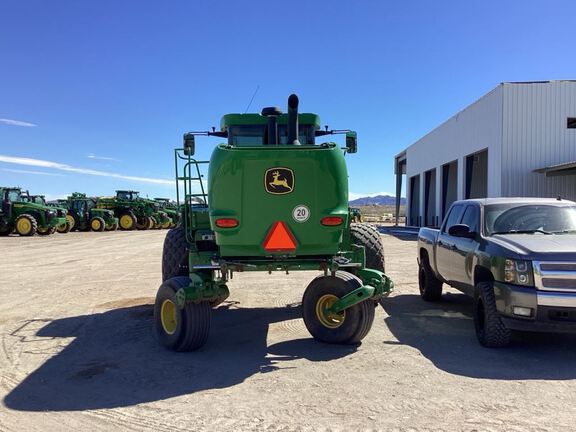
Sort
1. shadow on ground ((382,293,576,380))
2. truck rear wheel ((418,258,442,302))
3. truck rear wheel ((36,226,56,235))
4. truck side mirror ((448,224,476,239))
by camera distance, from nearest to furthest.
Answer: shadow on ground ((382,293,576,380))
truck side mirror ((448,224,476,239))
truck rear wheel ((418,258,442,302))
truck rear wheel ((36,226,56,235))

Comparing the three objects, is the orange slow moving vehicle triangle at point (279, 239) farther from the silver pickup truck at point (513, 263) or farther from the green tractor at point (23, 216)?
the green tractor at point (23, 216)

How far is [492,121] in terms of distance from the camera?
2450 cm

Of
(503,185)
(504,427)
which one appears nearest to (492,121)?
(503,185)

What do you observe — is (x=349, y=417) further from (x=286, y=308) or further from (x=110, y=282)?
(x=110, y=282)

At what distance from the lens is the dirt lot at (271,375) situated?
377 cm

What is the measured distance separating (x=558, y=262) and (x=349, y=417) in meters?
2.94

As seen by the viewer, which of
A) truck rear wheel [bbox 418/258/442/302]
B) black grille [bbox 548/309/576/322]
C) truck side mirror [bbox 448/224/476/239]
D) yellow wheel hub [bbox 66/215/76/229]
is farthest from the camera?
yellow wheel hub [bbox 66/215/76/229]

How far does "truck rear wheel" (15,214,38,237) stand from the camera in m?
26.4

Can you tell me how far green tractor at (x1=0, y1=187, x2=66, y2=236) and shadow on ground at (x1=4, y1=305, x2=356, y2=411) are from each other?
22286 millimetres

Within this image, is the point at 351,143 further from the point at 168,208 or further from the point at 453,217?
the point at 168,208

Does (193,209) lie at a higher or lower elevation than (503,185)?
lower

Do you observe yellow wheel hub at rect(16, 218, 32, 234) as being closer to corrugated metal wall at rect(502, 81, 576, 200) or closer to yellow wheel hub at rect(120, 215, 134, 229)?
yellow wheel hub at rect(120, 215, 134, 229)

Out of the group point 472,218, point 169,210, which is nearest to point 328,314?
point 472,218

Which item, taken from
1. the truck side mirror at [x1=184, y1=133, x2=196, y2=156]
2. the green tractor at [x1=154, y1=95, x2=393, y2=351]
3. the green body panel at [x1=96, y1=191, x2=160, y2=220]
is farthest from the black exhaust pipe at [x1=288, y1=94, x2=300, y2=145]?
the green body panel at [x1=96, y1=191, x2=160, y2=220]
